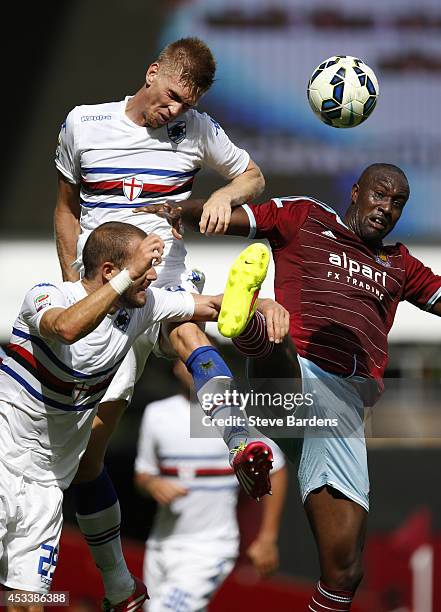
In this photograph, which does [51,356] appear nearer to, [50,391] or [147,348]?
[50,391]

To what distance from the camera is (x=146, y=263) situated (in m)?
5.52

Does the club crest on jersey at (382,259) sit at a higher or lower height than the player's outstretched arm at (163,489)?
higher

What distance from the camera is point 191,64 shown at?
243 inches

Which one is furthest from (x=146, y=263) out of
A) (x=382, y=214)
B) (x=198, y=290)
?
(x=382, y=214)

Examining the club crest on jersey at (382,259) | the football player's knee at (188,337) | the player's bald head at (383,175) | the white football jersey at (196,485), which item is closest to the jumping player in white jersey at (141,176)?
the football player's knee at (188,337)

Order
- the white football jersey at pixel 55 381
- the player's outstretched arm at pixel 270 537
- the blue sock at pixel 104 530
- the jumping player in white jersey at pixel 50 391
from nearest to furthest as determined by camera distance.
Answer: the jumping player in white jersey at pixel 50 391 < the white football jersey at pixel 55 381 < the blue sock at pixel 104 530 < the player's outstretched arm at pixel 270 537

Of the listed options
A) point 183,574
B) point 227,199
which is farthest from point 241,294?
point 183,574

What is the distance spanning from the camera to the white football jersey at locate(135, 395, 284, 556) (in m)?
9.30

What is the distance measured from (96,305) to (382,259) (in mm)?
1882

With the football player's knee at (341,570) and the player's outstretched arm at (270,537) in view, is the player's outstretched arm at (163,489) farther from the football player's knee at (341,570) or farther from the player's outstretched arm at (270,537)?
the football player's knee at (341,570)

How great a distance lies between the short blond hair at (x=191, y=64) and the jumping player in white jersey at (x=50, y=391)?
2.89 feet

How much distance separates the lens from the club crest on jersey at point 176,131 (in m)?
6.41

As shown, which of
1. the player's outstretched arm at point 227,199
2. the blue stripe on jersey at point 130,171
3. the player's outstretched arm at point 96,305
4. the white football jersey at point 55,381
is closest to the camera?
the player's outstretched arm at point 96,305

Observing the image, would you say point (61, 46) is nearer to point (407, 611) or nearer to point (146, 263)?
point (407, 611)
